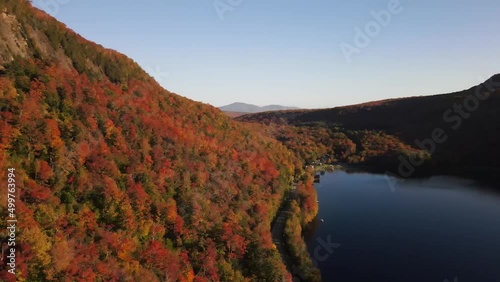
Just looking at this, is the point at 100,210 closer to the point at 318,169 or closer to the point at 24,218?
the point at 24,218

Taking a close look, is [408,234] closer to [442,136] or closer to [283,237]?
[283,237]

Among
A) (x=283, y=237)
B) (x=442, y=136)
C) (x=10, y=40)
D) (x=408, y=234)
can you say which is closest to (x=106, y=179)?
(x=10, y=40)

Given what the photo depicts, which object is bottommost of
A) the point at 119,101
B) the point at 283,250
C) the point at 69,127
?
the point at 283,250

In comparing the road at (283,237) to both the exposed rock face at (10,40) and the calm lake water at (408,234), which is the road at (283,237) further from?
the exposed rock face at (10,40)

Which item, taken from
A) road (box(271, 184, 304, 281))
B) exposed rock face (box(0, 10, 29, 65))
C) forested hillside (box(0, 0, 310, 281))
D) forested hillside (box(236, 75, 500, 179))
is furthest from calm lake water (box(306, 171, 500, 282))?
exposed rock face (box(0, 10, 29, 65))

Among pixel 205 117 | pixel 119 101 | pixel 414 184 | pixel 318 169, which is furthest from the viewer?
pixel 318 169

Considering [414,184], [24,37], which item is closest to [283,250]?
[24,37]

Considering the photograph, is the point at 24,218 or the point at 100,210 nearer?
the point at 24,218
